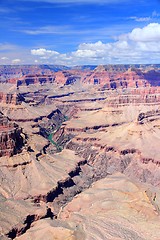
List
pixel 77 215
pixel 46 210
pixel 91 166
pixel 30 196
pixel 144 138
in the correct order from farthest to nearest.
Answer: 1. pixel 144 138
2. pixel 91 166
3. pixel 30 196
4. pixel 46 210
5. pixel 77 215

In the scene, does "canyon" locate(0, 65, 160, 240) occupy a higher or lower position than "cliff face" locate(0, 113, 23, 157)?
lower

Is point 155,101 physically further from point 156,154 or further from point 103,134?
point 156,154

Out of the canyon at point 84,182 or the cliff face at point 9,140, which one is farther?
the cliff face at point 9,140

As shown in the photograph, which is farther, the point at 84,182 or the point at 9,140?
the point at 84,182

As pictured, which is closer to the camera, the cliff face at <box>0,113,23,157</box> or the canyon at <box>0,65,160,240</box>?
the canyon at <box>0,65,160,240</box>

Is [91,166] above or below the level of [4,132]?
below

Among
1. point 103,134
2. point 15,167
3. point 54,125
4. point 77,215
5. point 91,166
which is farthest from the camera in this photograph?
point 54,125

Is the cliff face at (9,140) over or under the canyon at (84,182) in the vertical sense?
over

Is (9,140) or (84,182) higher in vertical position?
(9,140)

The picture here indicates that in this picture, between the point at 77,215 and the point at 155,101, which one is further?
the point at 155,101

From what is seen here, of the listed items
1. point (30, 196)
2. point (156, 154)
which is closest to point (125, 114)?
point (156, 154)
